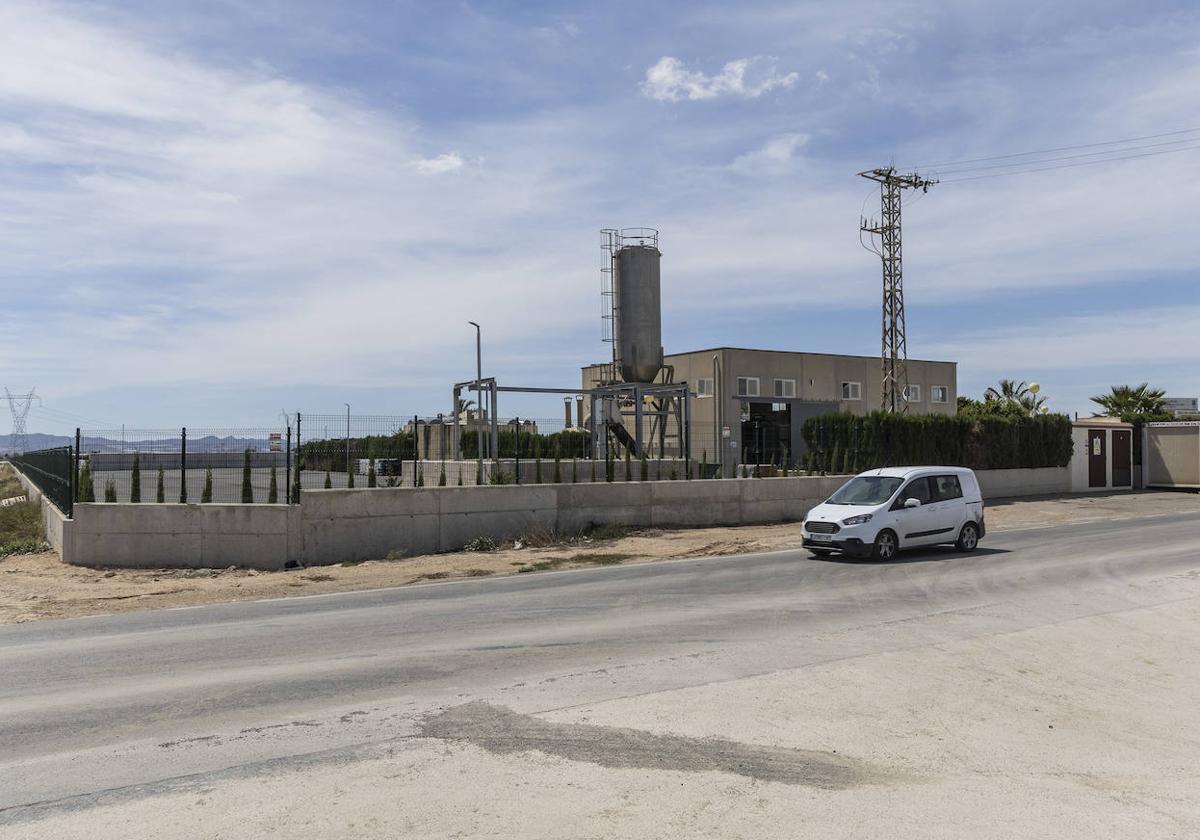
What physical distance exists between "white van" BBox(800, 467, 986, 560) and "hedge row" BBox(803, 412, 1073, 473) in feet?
37.8

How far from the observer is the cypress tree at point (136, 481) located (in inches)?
726

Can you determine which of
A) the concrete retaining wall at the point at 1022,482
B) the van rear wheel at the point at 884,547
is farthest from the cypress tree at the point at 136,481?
the concrete retaining wall at the point at 1022,482

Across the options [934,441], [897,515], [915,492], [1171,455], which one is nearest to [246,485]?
[897,515]

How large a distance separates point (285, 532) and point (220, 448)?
2703 millimetres

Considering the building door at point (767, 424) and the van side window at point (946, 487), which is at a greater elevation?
the building door at point (767, 424)

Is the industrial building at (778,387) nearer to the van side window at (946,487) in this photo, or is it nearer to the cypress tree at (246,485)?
the van side window at (946,487)

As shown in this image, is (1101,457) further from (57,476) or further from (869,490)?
(57,476)

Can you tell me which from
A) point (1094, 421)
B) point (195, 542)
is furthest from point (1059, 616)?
point (1094, 421)

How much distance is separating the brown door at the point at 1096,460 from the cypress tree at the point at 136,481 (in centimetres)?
3419

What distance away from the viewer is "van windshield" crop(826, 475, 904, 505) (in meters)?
17.6

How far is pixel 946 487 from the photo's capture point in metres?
18.3

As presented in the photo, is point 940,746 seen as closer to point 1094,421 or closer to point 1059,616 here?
point 1059,616

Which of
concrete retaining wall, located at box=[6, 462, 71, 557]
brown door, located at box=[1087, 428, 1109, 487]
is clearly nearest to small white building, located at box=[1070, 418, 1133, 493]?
brown door, located at box=[1087, 428, 1109, 487]

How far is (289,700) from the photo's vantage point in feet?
25.1
